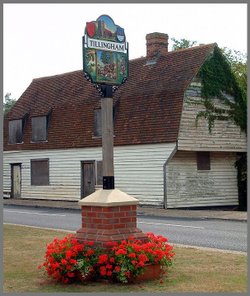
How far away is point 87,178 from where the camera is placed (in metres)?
30.6

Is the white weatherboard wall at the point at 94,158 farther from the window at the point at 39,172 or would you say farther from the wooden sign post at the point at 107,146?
the wooden sign post at the point at 107,146

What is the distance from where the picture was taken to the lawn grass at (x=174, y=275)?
317 inches

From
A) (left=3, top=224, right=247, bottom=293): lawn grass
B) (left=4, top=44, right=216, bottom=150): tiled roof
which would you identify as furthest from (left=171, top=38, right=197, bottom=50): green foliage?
(left=3, top=224, right=247, bottom=293): lawn grass

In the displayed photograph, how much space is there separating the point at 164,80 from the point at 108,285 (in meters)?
20.6

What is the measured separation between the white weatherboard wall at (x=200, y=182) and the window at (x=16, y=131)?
12.2 meters

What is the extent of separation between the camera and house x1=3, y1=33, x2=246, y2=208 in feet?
87.2

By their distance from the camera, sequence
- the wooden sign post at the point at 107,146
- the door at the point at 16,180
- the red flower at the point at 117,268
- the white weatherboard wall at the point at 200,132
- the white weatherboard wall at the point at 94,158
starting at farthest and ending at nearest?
the door at the point at 16,180, the white weatherboard wall at the point at 94,158, the white weatherboard wall at the point at 200,132, the wooden sign post at the point at 107,146, the red flower at the point at 117,268

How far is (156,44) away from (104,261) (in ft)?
76.3

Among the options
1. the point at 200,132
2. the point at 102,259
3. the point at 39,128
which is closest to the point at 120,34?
the point at 102,259

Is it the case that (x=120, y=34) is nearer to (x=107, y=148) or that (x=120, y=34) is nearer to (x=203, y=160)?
(x=107, y=148)

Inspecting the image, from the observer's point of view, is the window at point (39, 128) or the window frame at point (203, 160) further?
the window at point (39, 128)

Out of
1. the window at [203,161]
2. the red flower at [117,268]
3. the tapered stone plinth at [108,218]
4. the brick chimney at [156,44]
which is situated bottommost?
the red flower at [117,268]

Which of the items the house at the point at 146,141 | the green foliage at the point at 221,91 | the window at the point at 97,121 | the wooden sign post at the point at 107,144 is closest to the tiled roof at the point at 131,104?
the house at the point at 146,141

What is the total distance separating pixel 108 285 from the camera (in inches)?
323
